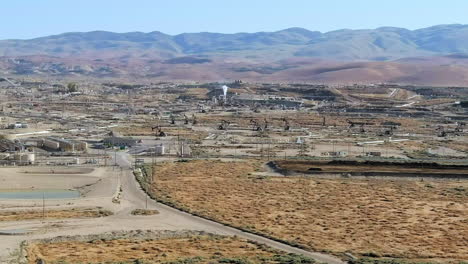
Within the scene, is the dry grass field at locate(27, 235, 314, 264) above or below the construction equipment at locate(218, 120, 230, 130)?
below

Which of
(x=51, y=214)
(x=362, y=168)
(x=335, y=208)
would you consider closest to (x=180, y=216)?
(x=51, y=214)

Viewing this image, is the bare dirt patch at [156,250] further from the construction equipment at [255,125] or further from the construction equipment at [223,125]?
the construction equipment at [223,125]

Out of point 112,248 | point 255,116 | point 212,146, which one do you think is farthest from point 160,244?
point 255,116

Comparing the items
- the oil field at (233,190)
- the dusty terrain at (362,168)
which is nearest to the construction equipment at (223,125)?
the oil field at (233,190)

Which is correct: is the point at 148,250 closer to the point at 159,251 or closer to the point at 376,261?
the point at 159,251

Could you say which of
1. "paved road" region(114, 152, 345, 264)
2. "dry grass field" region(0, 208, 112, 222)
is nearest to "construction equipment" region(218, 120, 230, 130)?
"paved road" region(114, 152, 345, 264)

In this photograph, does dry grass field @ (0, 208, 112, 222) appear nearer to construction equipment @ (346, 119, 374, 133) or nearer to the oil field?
the oil field

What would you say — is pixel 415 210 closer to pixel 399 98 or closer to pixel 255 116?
pixel 255 116
